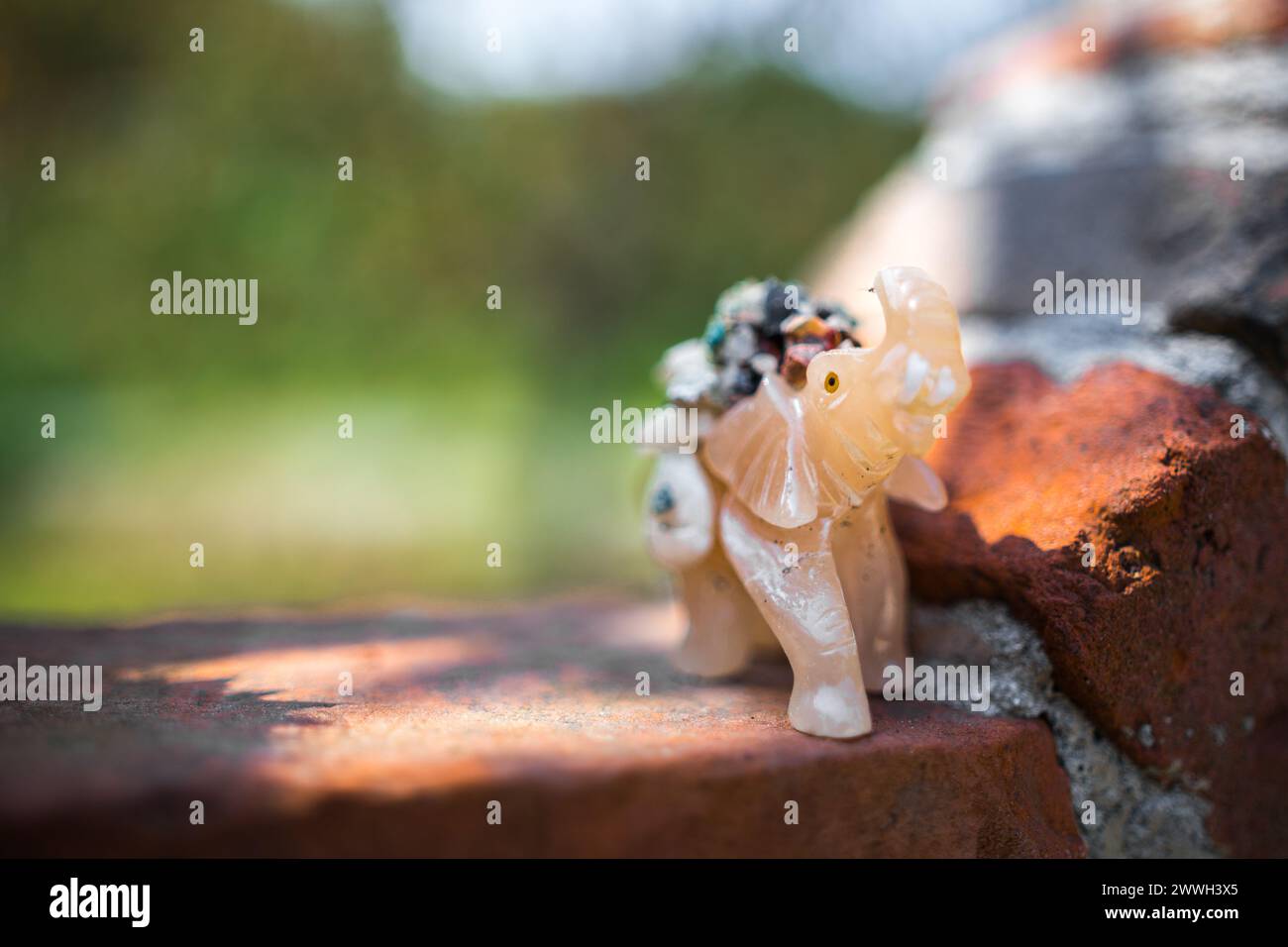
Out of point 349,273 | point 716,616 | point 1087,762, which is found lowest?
point 1087,762

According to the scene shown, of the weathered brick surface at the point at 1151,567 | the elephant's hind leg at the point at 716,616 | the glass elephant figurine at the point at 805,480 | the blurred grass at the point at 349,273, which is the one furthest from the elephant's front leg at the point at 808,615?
the blurred grass at the point at 349,273

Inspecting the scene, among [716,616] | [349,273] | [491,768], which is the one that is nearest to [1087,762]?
[716,616]

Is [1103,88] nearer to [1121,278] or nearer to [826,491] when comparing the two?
[1121,278]

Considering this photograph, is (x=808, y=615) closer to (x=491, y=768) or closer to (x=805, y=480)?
(x=805, y=480)

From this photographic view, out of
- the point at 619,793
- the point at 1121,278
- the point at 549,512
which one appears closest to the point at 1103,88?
the point at 1121,278

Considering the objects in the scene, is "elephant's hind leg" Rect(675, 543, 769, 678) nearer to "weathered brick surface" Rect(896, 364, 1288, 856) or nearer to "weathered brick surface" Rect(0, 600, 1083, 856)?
"weathered brick surface" Rect(0, 600, 1083, 856)
